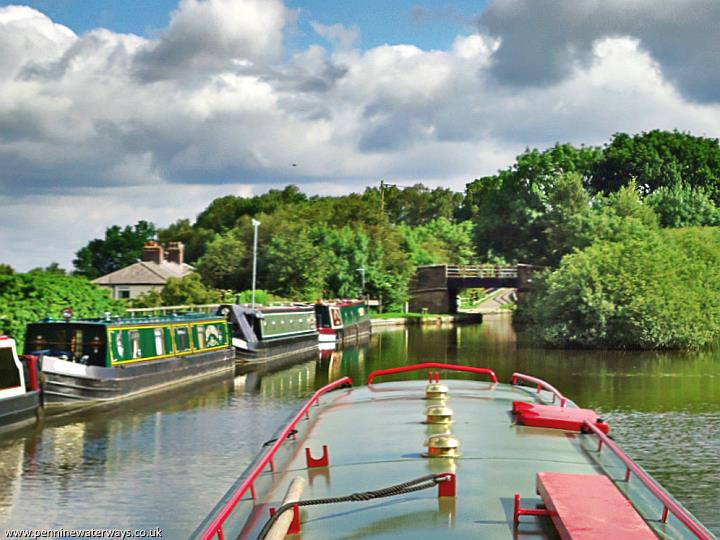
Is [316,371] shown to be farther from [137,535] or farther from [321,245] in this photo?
[321,245]

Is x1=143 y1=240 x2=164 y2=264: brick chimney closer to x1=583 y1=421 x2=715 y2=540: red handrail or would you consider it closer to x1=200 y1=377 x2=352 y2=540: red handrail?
x1=200 y1=377 x2=352 y2=540: red handrail

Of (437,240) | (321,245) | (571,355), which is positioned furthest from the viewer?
(437,240)

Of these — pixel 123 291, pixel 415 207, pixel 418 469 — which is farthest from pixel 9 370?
pixel 415 207

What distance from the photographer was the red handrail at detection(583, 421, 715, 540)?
223 inches

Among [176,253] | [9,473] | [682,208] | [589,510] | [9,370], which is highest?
[682,208]

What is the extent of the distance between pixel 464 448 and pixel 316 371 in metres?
30.8

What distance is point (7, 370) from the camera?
22.3 metres

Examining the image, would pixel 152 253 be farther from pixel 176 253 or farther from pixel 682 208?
pixel 682 208

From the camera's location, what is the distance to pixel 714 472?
18.0 meters

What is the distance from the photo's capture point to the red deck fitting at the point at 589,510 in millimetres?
5500

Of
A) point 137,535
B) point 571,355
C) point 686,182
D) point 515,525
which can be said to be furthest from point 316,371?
point 686,182

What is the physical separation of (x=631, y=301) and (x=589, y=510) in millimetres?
40053

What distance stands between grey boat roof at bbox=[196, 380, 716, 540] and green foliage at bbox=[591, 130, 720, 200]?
70513 millimetres

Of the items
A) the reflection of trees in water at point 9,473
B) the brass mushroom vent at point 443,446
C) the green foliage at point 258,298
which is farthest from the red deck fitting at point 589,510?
the green foliage at point 258,298
